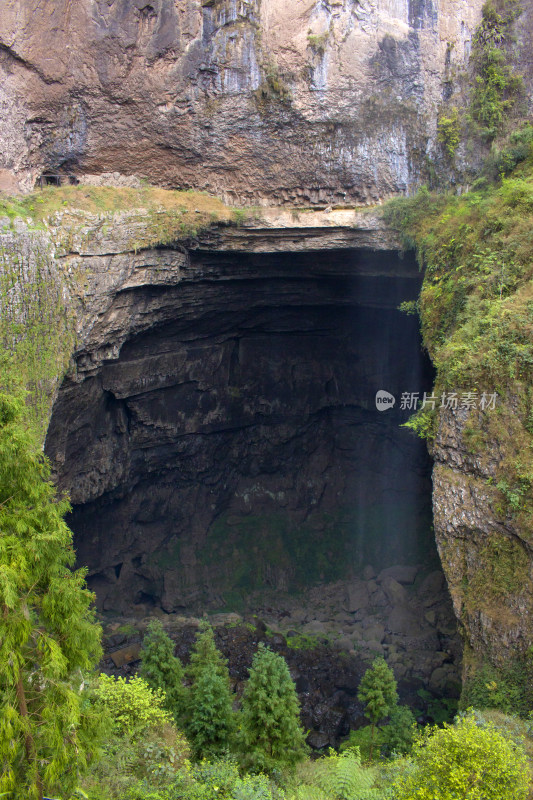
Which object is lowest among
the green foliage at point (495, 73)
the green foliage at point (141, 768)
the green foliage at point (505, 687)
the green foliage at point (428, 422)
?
the green foliage at point (141, 768)

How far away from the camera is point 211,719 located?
482 inches

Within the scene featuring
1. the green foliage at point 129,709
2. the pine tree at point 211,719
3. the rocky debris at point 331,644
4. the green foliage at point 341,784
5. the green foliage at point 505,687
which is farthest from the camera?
the rocky debris at point 331,644

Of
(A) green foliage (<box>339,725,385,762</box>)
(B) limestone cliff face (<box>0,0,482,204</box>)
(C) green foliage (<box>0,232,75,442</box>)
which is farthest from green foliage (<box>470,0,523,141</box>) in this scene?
(A) green foliage (<box>339,725,385,762</box>)

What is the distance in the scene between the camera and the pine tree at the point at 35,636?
5902 mm

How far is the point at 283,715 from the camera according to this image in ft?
36.9

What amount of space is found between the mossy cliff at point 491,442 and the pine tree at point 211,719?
17.0ft

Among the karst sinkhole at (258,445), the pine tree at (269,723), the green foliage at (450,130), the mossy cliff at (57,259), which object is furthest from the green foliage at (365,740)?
the green foliage at (450,130)

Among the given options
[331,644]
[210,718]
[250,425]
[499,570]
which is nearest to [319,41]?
[250,425]

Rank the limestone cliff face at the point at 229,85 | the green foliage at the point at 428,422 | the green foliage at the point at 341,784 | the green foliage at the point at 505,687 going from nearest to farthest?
1. the green foliage at the point at 341,784
2. the green foliage at the point at 505,687
3. the green foliage at the point at 428,422
4. the limestone cliff face at the point at 229,85

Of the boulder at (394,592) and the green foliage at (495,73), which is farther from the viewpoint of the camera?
the boulder at (394,592)

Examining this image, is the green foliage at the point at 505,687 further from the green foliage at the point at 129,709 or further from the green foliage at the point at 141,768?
the green foliage at the point at 129,709

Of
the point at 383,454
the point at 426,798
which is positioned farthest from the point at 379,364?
the point at 426,798

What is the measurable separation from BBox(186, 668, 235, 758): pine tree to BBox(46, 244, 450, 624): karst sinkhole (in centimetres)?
942

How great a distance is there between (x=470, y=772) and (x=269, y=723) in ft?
18.2
